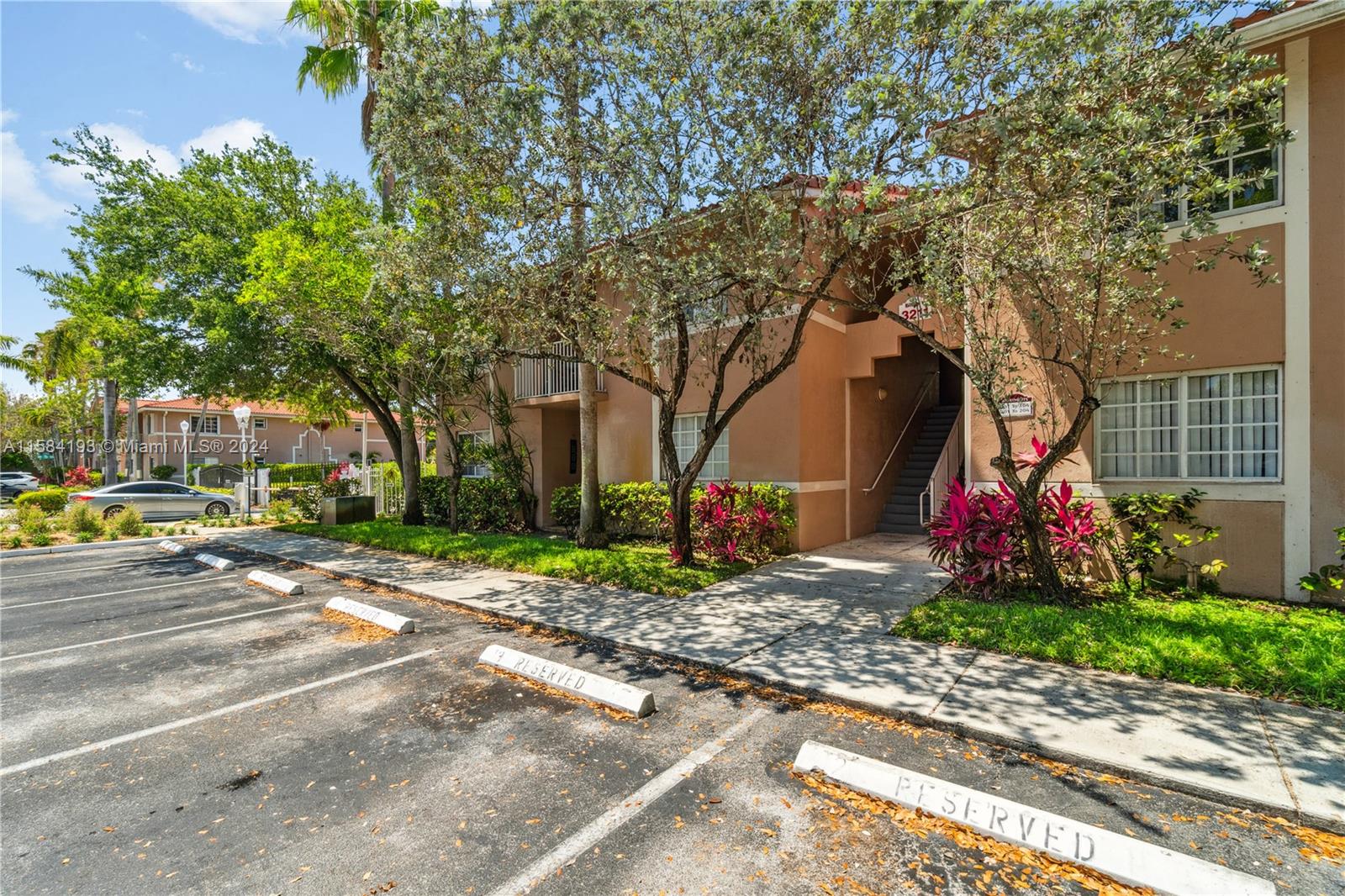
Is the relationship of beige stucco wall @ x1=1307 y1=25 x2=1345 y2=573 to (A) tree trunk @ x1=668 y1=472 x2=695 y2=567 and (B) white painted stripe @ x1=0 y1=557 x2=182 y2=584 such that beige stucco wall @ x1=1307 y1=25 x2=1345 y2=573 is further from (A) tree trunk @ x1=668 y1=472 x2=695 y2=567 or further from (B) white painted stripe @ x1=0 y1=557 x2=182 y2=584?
(B) white painted stripe @ x1=0 y1=557 x2=182 y2=584

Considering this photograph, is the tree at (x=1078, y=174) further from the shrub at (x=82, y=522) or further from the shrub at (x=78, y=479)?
the shrub at (x=78, y=479)

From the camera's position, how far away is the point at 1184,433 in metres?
7.88

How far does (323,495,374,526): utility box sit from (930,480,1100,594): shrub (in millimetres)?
15760

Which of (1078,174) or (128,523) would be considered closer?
(1078,174)

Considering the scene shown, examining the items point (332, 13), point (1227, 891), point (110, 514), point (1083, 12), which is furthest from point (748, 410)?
point (110, 514)

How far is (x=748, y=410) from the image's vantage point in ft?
38.5

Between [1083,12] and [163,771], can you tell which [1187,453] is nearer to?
[1083,12]

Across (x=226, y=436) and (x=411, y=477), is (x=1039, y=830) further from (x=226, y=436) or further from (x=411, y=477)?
(x=226, y=436)

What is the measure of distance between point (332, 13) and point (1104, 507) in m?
19.4

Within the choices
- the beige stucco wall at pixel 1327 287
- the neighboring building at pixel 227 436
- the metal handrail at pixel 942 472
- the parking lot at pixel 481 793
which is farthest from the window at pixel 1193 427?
the neighboring building at pixel 227 436

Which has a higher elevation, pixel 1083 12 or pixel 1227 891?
pixel 1083 12

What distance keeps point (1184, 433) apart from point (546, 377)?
41.1ft

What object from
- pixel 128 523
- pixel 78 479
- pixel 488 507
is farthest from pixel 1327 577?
pixel 78 479

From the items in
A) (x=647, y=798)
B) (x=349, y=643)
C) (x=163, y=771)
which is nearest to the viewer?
(x=647, y=798)
